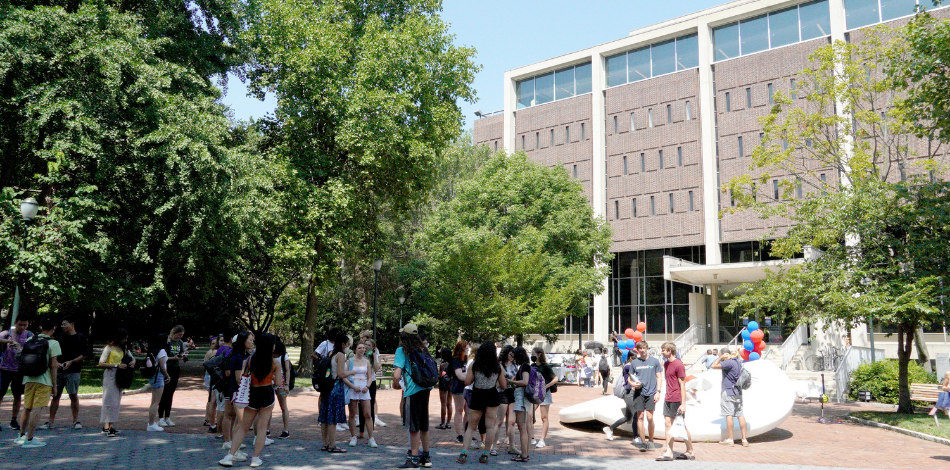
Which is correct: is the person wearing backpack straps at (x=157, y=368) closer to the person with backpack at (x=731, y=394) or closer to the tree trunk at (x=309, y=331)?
the person with backpack at (x=731, y=394)

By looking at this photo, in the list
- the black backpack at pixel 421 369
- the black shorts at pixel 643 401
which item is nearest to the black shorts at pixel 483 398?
the black backpack at pixel 421 369

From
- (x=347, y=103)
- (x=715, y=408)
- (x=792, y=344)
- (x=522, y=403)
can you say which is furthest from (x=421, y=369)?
(x=792, y=344)

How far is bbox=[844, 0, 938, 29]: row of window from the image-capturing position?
3559 centimetres

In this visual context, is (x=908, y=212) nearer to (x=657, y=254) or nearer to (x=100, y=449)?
(x=100, y=449)

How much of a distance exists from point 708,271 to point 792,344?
944 cm

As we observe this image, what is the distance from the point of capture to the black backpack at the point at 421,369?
26.3 ft

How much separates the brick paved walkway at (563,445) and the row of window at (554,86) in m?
36.6

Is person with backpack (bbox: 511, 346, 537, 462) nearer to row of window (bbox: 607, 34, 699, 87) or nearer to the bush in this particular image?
the bush

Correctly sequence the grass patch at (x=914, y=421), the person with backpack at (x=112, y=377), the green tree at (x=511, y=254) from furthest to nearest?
the green tree at (x=511, y=254) → the grass patch at (x=914, y=421) → the person with backpack at (x=112, y=377)

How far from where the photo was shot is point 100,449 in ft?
28.0

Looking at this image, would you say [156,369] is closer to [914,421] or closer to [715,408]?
[715,408]

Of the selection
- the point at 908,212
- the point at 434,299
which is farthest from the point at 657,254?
the point at 908,212

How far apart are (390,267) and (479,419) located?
32134 mm

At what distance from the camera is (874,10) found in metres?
36.5
